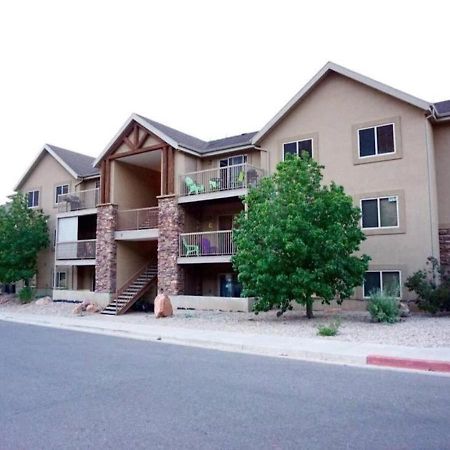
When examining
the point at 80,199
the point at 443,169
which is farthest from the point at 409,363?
the point at 80,199

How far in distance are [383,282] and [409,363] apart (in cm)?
985

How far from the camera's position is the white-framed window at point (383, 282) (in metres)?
18.4

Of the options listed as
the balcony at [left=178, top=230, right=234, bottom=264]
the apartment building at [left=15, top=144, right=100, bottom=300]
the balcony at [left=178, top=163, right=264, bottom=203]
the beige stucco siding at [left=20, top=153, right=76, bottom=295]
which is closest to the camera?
the balcony at [left=178, top=163, right=264, bottom=203]

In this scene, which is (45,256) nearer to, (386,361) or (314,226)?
(314,226)

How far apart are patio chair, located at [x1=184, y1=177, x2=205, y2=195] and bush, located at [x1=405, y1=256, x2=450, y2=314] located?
10282mm

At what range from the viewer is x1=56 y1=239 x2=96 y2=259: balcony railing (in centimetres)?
2672

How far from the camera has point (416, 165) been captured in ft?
60.3

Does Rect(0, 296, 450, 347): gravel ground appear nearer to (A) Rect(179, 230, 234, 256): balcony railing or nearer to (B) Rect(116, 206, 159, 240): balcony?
(A) Rect(179, 230, 234, 256): balcony railing

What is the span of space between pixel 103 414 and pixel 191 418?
116 cm

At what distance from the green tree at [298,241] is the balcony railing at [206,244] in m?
5.44

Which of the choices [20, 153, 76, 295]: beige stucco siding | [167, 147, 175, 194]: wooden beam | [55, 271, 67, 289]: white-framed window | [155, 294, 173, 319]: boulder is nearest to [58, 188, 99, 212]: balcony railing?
[20, 153, 76, 295]: beige stucco siding

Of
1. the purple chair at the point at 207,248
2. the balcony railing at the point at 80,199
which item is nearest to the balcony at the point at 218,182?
the purple chair at the point at 207,248

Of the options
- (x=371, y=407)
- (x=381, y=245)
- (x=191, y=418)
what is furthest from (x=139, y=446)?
(x=381, y=245)

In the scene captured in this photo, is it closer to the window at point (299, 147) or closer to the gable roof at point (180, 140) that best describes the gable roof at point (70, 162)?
the gable roof at point (180, 140)
